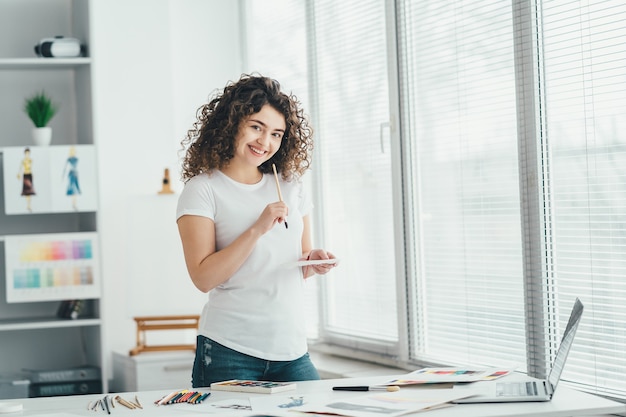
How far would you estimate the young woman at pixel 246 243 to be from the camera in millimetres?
2375

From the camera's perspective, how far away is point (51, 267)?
13.2ft

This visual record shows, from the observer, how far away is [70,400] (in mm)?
2150

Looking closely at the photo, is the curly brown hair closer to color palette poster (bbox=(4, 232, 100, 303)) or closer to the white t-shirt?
the white t-shirt

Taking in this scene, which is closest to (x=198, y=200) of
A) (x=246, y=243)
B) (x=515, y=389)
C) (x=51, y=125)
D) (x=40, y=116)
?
(x=246, y=243)

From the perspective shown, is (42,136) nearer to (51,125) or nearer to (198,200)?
(51,125)

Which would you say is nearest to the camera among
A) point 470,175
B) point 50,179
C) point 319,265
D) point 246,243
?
point 246,243

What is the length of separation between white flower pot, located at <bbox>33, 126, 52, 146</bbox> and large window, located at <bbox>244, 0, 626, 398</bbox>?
1.23 metres

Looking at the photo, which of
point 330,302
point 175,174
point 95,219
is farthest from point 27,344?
point 330,302

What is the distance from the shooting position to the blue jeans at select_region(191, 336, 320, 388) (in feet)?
7.73

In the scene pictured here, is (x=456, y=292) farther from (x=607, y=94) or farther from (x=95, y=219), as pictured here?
(x=95, y=219)

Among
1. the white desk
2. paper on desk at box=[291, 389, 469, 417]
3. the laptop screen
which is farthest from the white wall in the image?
the laptop screen

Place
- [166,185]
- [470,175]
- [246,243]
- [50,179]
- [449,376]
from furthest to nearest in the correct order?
[166,185] < [50,179] < [470,175] < [246,243] < [449,376]

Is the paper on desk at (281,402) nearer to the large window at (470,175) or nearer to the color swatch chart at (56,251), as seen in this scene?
the large window at (470,175)

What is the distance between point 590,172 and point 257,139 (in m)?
1.05
